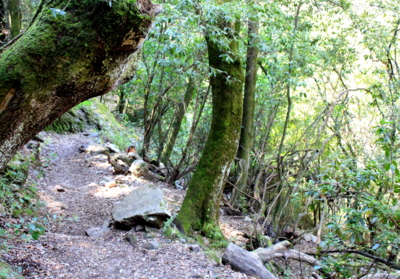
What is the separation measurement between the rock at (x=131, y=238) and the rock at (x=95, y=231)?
1.55ft

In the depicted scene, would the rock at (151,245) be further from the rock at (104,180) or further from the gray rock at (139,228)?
the rock at (104,180)

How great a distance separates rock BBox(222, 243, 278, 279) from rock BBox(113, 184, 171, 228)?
135 cm

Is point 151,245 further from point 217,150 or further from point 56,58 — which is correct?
point 56,58

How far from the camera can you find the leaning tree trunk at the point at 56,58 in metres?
2.16

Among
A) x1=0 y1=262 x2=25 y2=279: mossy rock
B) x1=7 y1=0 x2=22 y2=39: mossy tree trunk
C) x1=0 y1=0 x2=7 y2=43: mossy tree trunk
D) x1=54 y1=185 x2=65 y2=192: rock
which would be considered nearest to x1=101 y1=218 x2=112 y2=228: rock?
x1=54 y1=185 x2=65 y2=192: rock

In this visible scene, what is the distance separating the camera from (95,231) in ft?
16.8

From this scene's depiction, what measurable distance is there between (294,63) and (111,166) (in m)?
5.89

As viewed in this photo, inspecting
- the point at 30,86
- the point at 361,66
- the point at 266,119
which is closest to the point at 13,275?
the point at 30,86

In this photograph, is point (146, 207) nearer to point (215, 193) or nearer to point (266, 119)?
point (215, 193)

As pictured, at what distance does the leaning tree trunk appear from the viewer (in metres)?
2.16

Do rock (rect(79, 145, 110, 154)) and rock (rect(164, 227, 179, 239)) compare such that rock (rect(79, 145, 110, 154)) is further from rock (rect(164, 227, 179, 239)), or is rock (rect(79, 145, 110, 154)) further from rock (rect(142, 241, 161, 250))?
rock (rect(142, 241, 161, 250))

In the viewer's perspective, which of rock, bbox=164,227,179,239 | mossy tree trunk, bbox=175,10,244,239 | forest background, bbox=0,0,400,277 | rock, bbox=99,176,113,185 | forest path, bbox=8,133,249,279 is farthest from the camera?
rock, bbox=99,176,113,185

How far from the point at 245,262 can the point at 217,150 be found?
72.3 inches

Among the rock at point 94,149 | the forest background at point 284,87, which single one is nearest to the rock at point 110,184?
the forest background at point 284,87
